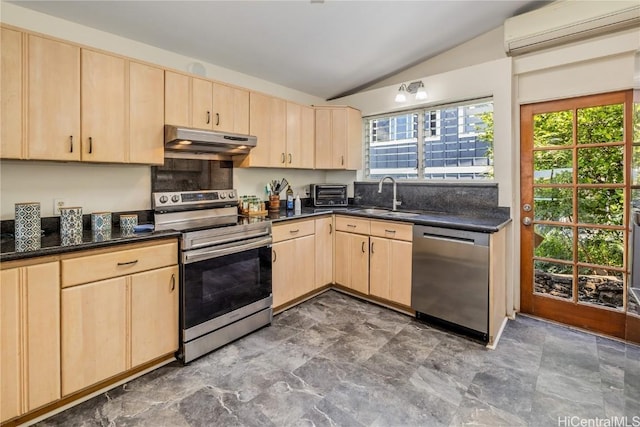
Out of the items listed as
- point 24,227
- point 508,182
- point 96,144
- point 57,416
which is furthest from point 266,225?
point 508,182

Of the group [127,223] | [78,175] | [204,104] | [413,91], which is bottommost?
[127,223]

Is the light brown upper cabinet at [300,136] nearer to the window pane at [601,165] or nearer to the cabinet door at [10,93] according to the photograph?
the cabinet door at [10,93]

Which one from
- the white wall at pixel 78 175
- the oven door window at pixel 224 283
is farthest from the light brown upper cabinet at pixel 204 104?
the oven door window at pixel 224 283

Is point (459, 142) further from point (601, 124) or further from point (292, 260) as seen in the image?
point (292, 260)

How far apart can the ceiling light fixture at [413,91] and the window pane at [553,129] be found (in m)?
1.07

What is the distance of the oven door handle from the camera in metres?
2.14

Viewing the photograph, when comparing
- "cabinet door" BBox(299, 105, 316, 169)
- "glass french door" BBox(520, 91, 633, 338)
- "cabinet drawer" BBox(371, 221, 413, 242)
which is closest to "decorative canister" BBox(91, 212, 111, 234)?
"cabinet door" BBox(299, 105, 316, 169)

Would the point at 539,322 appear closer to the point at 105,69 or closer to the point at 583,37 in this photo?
the point at 583,37

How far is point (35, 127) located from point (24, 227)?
23.3 inches

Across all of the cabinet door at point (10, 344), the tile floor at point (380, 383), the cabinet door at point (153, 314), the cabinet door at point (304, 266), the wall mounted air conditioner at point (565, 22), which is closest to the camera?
the cabinet door at point (10, 344)

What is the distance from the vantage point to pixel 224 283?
2373 mm

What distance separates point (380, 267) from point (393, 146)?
157 cm

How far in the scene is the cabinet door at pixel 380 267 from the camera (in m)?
3.02

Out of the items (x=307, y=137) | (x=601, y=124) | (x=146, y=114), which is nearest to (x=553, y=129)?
(x=601, y=124)
